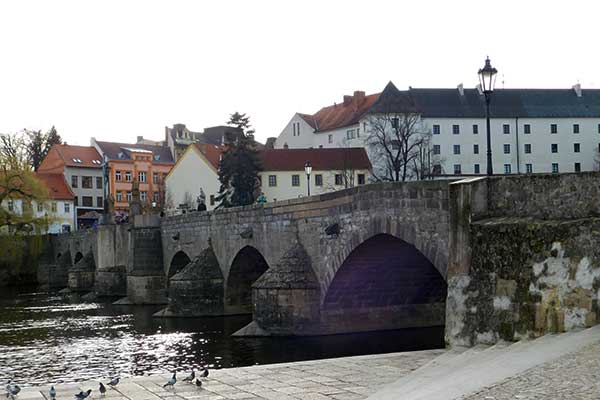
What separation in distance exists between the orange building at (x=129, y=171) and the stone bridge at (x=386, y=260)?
35.0 metres

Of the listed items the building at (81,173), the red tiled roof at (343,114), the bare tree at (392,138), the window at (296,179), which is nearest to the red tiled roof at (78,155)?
the building at (81,173)

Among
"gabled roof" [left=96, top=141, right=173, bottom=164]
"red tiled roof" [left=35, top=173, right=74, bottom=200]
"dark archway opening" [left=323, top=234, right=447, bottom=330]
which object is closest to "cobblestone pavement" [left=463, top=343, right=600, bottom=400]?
"dark archway opening" [left=323, top=234, right=447, bottom=330]

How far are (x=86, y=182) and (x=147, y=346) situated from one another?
219 feet

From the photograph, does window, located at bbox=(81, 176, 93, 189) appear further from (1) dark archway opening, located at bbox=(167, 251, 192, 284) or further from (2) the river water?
(2) the river water

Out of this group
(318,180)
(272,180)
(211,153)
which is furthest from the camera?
(211,153)

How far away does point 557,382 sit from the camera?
7.10 metres

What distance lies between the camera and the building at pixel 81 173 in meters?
85.7

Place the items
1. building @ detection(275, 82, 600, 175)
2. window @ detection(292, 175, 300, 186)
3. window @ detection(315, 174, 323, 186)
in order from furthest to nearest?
building @ detection(275, 82, 600, 175) → window @ detection(292, 175, 300, 186) → window @ detection(315, 174, 323, 186)

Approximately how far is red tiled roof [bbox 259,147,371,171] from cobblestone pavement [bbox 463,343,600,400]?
207 ft

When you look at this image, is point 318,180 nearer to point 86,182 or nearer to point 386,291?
point 86,182

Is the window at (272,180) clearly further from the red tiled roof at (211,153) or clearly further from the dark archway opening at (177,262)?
the dark archway opening at (177,262)

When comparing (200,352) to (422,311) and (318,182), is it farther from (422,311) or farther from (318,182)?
(318,182)

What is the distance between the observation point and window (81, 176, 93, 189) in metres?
86.9

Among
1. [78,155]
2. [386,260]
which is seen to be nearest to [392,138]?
[78,155]
